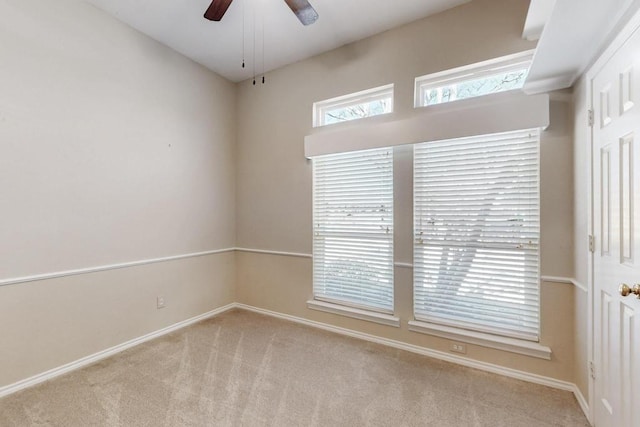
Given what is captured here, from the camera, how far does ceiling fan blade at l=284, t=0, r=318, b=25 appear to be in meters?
2.00

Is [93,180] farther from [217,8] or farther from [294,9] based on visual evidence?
[294,9]

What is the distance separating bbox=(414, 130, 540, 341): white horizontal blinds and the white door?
0.51 metres

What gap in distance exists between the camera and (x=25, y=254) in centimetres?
212

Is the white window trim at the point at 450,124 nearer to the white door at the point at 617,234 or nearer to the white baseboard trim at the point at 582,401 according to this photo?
the white door at the point at 617,234

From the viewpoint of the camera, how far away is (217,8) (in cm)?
208

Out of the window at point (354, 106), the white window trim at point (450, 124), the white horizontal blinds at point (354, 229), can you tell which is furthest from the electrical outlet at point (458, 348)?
the window at point (354, 106)

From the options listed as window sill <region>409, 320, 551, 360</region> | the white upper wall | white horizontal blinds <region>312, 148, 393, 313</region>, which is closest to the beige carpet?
window sill <region>409, 320, 551, 360</region>

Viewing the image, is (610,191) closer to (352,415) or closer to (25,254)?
(352,415)

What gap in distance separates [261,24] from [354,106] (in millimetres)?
1224

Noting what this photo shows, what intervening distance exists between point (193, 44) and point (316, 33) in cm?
136

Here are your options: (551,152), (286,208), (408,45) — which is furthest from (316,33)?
(551,152)

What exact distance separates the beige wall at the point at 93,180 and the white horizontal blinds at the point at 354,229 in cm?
148

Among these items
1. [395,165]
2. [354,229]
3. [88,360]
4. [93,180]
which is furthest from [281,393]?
[93,180]

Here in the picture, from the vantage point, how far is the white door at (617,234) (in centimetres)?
130
